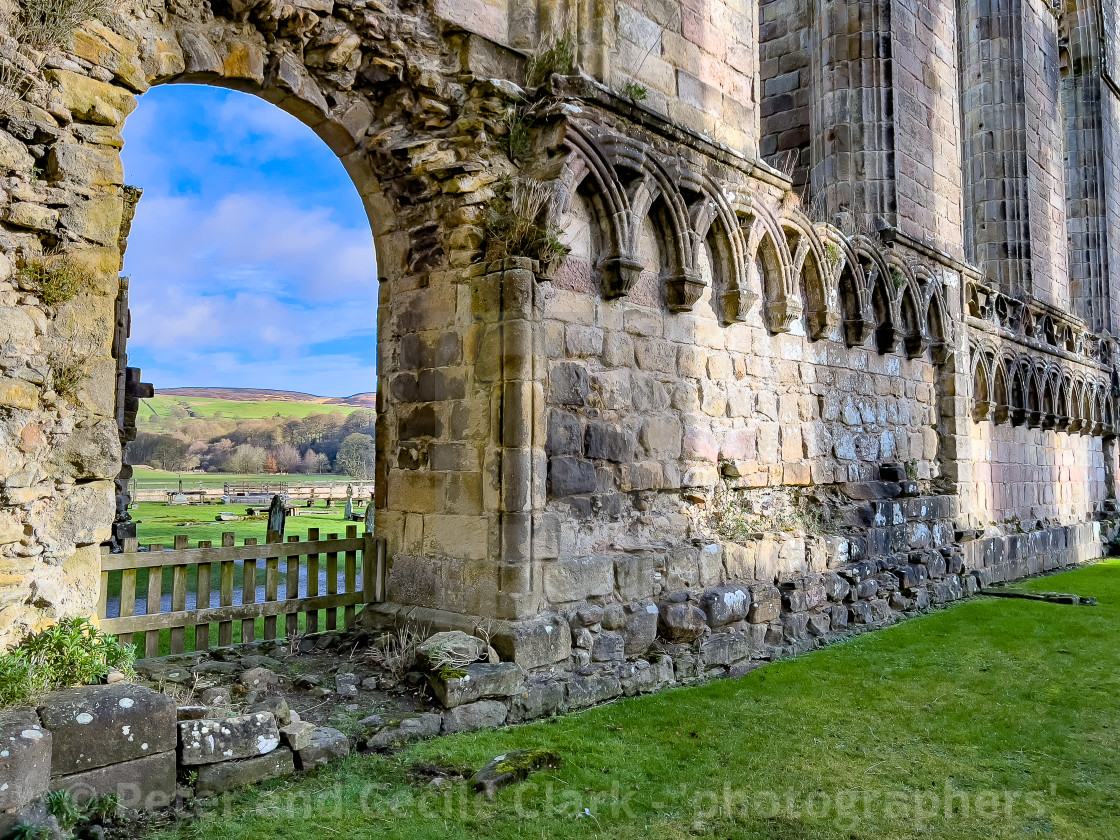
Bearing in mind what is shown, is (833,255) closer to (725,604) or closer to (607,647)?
(725,604)

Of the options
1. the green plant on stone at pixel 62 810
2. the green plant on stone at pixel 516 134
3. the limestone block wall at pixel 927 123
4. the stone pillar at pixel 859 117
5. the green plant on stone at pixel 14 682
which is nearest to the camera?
the green plant on stone at pixel 62 810

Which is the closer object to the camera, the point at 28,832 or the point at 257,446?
the point at 28,832

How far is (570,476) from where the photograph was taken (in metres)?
4.52

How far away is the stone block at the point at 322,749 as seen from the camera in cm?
324

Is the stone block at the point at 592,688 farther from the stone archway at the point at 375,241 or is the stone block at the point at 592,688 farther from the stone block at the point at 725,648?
the stone block at the point at 725,648

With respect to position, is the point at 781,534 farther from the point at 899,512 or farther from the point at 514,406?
the point at 514,406

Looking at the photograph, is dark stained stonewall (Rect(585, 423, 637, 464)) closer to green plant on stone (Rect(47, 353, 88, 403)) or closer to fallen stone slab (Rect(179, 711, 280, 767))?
fallen stone slab (Rect(179, 711, 280, 767))

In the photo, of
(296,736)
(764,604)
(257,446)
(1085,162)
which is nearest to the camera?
(296,736)

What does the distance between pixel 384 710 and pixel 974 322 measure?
29.2 feet

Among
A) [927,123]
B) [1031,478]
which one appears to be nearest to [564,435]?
[927,123]

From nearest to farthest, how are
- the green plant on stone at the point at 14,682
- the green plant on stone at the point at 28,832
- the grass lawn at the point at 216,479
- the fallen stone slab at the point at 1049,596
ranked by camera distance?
the green plant on stone at the point at 28,832
the green plant on stone at the point at 14,682
the fallen stone slab at the point at 1049,596
the grass lawn at the point at 216,479

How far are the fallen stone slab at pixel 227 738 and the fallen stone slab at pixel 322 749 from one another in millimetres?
133

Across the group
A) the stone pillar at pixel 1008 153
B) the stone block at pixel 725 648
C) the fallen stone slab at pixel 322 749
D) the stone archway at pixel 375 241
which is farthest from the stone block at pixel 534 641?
the stone pillar at pixel 1008 153

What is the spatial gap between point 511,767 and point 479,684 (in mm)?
625
